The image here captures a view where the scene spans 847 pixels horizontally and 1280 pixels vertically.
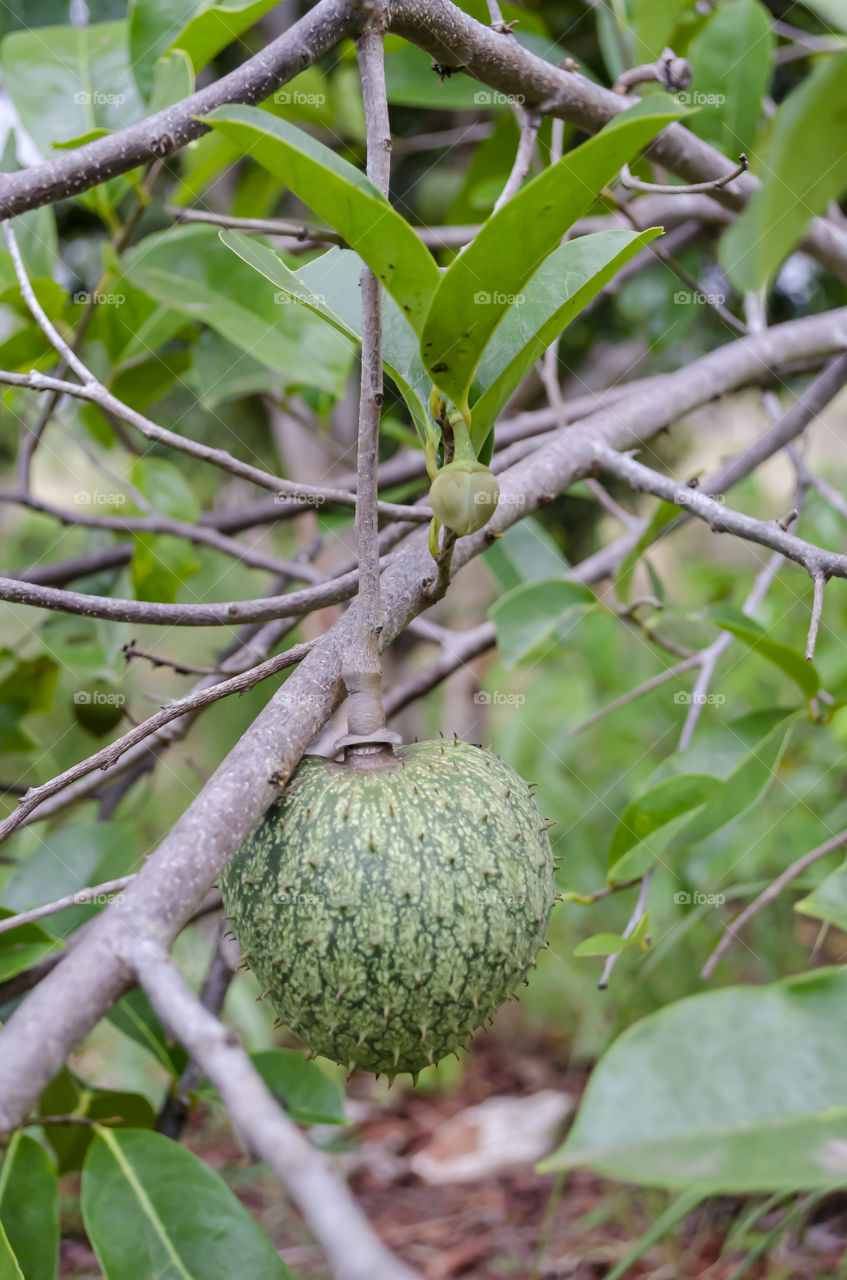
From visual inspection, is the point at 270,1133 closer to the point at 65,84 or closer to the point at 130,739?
the point at 130,739

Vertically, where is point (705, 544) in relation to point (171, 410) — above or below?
below

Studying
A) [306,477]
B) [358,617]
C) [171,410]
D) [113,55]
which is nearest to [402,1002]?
[358,617]

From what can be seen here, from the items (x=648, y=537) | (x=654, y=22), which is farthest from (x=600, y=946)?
(x=654, y=22)

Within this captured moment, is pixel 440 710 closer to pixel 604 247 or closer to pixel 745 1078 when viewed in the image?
pixel 604 247

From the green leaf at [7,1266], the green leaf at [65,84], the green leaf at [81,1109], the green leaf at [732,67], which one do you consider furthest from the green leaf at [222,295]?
the green leaf at [7,1266]

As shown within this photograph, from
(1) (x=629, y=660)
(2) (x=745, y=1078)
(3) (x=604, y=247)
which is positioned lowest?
(1) (x=629, y=660)

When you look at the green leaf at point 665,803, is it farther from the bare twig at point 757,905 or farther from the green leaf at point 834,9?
the green leaf at point 834,9

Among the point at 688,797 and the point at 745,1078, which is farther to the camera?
the point at 688,797

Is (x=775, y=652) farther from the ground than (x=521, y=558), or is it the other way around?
(x=521, y=558)

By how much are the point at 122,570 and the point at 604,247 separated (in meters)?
1.40

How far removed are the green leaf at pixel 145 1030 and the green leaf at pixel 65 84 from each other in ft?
4.87

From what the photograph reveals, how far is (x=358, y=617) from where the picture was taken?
87cm

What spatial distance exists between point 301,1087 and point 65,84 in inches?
72.8

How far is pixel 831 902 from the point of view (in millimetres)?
880
